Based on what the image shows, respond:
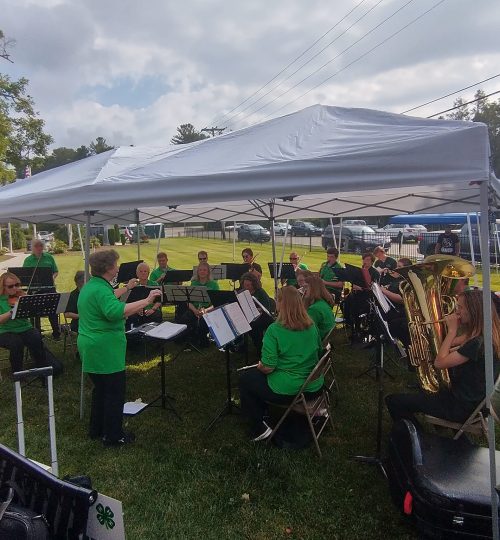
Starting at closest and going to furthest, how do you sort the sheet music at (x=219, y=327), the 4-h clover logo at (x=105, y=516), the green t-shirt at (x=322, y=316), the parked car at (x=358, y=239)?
1. the 4-h clover logo at (x=105, y=516)
2. the sheet music at (x=219, y=327)
3. the green t-shirt at (x=322, y=316)
4. the parked car at (x=358, y=239)

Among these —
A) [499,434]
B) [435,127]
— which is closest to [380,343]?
[499,434]

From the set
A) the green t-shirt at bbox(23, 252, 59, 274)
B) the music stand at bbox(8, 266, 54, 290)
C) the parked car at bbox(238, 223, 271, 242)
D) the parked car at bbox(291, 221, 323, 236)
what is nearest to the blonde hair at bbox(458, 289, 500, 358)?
the music stand at bbox(8, 266, 54, 290)

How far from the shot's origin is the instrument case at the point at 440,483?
250cm

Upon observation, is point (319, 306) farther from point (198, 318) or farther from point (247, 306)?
point (198, 318)

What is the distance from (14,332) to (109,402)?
2.39 meters

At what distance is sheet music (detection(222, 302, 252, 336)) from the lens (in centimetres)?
407

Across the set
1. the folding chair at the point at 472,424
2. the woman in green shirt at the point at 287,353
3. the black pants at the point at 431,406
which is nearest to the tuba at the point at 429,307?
the black pants at the point at 431,406

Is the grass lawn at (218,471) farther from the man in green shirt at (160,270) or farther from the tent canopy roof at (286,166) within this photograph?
the man in green shirt at (160,270)

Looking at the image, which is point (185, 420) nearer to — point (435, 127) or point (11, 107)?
point (435, 127)

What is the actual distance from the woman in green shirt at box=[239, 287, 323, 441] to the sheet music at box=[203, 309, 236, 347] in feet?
1.15

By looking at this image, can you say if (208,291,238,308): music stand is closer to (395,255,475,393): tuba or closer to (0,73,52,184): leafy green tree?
(395,255,475,393): tuba

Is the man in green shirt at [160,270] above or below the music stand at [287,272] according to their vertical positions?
above

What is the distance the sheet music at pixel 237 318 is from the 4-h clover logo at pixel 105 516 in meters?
2.25

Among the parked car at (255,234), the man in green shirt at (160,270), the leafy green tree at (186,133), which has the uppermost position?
the leafy green tree at (186,133)
